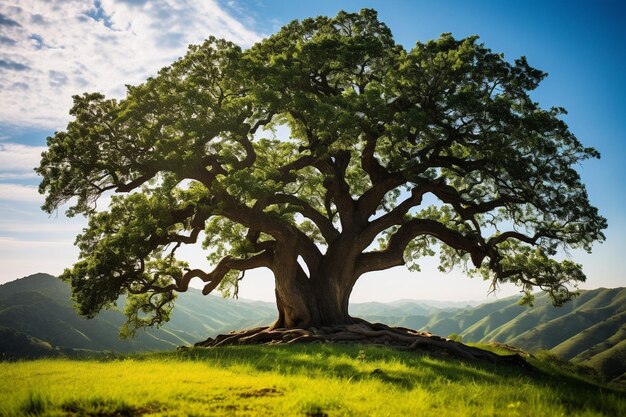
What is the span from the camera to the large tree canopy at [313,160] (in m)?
15.7

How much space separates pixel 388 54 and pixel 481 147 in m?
6.40

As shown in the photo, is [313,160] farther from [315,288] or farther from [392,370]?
[392,370]

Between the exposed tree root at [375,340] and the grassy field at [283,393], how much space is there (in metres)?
4.36

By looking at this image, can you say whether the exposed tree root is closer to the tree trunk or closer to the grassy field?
the tree trunk

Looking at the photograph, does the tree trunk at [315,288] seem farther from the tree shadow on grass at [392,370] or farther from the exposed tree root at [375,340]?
the tree shadow on grass at [392,370]

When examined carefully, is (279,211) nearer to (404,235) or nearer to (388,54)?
(404,235)

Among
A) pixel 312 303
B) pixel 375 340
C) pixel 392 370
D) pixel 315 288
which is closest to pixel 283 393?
pixel 392 370

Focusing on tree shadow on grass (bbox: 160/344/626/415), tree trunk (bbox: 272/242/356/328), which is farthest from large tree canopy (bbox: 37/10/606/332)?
tree shadow on grass (bbox: 160/344/626/415)

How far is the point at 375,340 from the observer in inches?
621

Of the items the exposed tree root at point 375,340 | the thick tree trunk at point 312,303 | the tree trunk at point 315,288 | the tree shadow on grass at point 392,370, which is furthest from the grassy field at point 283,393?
the tree trunk at point 315,288

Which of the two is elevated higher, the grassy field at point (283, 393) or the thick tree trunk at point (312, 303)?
the thick tree trunk at point (312, 303)

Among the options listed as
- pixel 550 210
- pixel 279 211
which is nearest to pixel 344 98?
pixel 279 211

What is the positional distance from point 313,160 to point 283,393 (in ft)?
49.1

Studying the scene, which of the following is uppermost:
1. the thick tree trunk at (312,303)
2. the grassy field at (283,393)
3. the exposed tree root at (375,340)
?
the thick tree trunk at (312,303)
